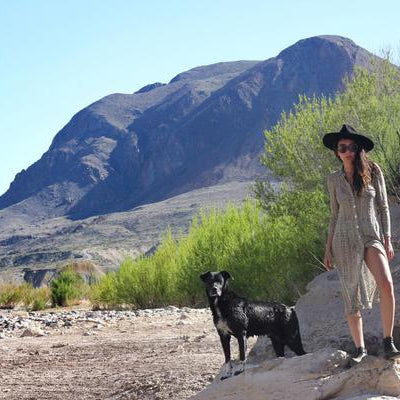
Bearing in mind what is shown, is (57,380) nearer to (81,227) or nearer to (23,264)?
(23,264)

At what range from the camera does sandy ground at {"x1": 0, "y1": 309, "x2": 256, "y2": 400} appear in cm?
889

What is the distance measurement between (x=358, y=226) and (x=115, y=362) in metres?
5.33

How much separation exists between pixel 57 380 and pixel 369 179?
5205 millimetres

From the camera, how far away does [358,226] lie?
6.75m

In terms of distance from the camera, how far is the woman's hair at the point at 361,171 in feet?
22.2

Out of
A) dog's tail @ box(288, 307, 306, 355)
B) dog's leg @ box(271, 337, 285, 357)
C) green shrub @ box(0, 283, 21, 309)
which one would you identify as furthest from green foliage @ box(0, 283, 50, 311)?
dog's tail @ box(288, 307, 306, 355)

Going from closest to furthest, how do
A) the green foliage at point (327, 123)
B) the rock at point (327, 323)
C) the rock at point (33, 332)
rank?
the rock at point (327, 323) → the green foliage at point (327, 123) → the rock at point (33, 332)

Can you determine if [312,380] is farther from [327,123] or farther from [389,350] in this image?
[327,123]

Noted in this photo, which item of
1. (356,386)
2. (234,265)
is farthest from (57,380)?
(234,265)

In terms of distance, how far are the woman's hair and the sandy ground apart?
8.98 ft

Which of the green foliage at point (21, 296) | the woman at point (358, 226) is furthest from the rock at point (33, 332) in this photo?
the green foliage at point (21, 296)

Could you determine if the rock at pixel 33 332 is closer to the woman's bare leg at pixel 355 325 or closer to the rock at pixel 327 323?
the rock at pixel 327 323

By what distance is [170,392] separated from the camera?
8344 millimetres

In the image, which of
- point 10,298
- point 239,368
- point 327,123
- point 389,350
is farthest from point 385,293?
point 10,298
